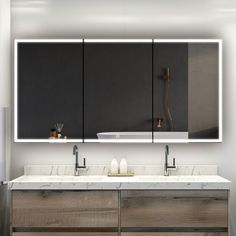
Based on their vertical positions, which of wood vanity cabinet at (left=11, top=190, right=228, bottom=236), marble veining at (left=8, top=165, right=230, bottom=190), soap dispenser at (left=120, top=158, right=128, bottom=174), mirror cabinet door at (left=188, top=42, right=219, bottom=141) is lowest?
wood vanity cabinet at (left=11, top=190, right=228, bottom=236)

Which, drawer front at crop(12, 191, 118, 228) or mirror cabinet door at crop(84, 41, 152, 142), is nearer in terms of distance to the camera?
drawer front at crop(12, 191, 118, 228)

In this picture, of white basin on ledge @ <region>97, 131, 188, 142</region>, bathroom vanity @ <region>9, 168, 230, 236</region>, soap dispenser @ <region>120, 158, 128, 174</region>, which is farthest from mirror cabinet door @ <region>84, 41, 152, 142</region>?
bathroom vanity @ <region>9, 168, 230, 236</region>

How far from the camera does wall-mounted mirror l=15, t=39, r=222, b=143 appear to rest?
339cm

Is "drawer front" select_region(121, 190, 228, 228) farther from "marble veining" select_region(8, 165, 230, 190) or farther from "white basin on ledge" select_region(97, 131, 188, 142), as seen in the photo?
"white basin on ledge" select_region(97, 131, 188, 142)

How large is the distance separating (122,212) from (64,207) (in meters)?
0.40

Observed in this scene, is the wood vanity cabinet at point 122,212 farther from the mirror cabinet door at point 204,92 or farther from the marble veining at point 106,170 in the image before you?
the mirror cabinet door at point 204,92

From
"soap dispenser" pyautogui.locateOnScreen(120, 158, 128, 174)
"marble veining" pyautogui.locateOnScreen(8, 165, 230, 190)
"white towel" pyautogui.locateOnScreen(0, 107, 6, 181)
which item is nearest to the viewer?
"marble veining" pyautogui.locateOnScreen(8, 165, 230, 190)

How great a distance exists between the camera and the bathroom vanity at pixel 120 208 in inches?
115

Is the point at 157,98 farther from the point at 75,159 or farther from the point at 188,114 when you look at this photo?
the point at 75,159

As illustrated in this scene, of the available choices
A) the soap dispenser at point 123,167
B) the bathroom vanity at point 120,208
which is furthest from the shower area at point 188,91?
the bathroom vanity at point 120,208

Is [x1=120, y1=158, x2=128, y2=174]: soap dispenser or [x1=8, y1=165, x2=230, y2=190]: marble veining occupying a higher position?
[x1=120, y1=158, x2=128, y2=174]: soap dispenser

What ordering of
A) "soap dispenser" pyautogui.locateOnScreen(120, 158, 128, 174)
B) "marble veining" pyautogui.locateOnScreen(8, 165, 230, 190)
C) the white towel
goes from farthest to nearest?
"soap dispenser" pyautogui.locateOnScreen(120, 158, 128, 174)
the white towel
"marble veining" pyautogui.locateOnScreen(8, 165, 230, 190)

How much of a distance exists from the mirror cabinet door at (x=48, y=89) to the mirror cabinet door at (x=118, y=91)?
0.29 ft

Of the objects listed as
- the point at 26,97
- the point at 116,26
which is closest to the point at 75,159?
the point at 26,97
